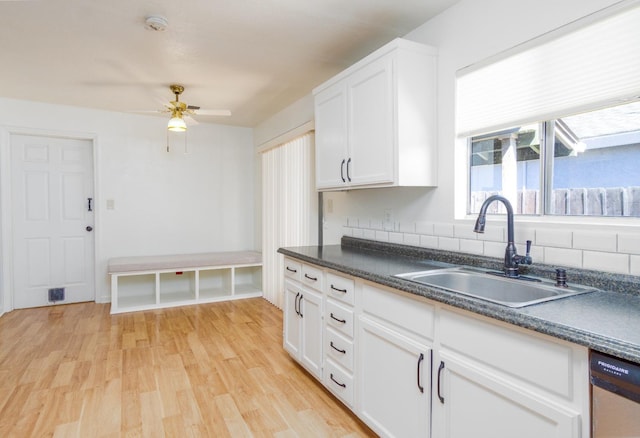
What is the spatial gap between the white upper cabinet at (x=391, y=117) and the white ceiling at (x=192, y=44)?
317 mm

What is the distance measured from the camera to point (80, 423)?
79.0 inches

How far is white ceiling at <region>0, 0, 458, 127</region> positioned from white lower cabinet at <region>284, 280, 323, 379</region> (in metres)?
1.75

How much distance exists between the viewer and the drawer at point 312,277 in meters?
2.32

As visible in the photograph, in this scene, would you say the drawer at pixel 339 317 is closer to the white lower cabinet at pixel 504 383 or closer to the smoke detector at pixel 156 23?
the white lower cabinet at pixel 504 383

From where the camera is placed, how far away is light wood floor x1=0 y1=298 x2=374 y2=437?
1992 mm

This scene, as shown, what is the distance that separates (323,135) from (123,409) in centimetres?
221

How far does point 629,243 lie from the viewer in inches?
55.5

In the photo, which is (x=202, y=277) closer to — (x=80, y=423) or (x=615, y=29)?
(x=80, y=423)

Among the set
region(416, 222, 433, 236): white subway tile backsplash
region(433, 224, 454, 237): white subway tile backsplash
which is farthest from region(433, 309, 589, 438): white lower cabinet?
region(416, 222, 433, 236): white subway tile backsplash

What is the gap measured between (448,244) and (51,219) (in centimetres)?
453

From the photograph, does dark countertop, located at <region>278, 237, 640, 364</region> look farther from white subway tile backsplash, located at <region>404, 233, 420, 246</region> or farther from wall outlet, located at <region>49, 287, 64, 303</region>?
wall outlet, located at <region>49, 287, 64, 303</region>

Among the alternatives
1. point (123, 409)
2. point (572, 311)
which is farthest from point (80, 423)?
point (572, 311)

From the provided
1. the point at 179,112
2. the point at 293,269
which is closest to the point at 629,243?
the point at 293,269

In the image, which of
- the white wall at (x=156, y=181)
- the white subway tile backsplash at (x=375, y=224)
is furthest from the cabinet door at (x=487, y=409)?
the white wall at (x=156, y=181)
